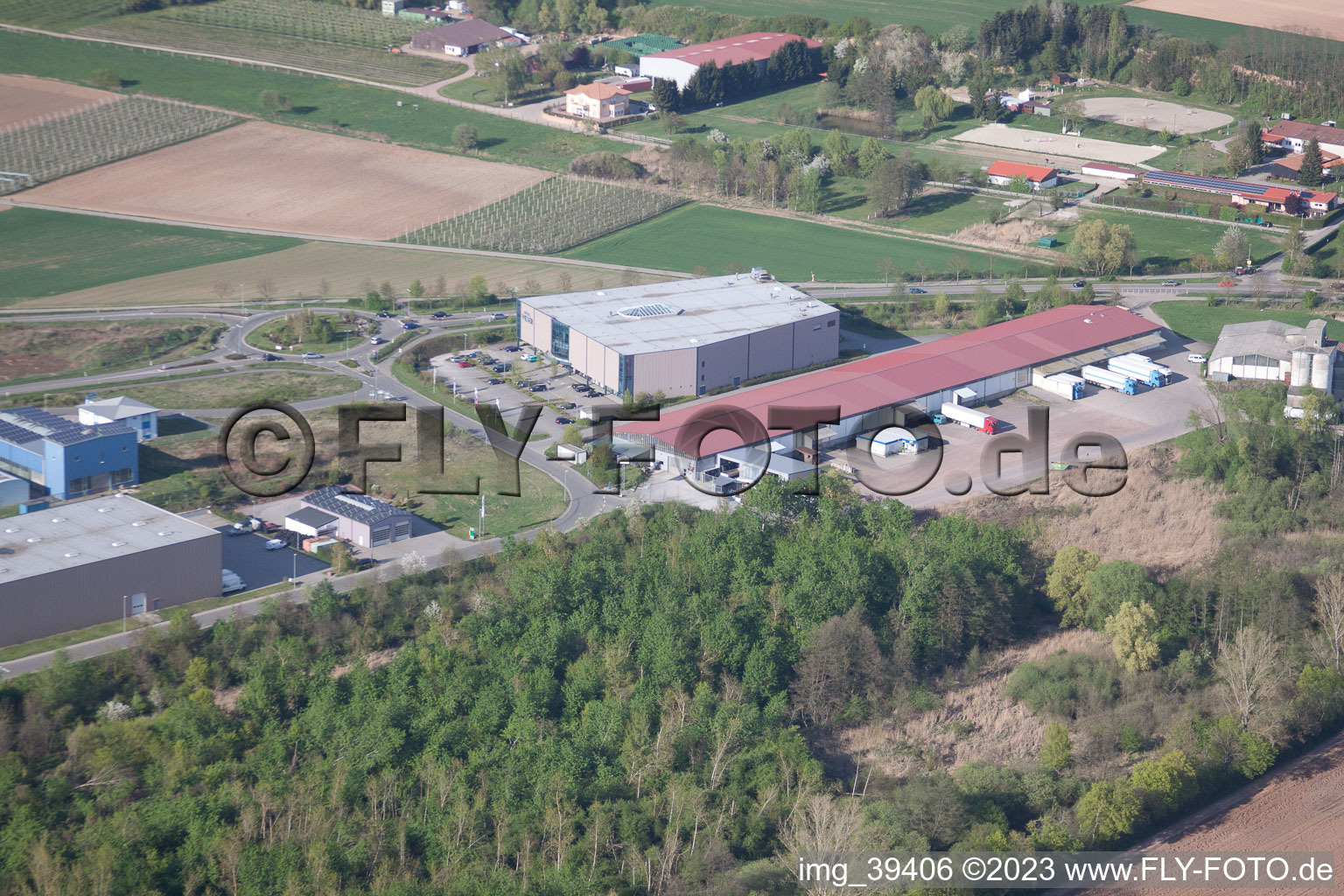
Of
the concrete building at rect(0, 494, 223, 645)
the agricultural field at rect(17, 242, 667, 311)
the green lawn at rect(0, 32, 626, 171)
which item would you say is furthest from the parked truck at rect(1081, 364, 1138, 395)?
the green lawn at rect(0, 32, 626, 171)

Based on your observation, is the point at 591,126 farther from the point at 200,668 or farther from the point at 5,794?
the point at 5,794

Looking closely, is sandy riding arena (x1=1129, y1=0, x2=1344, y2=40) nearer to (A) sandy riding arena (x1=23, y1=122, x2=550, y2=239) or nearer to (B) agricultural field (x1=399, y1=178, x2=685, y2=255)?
(B) agricultural field (x1=399, y1=178, x2=685, y2=255)

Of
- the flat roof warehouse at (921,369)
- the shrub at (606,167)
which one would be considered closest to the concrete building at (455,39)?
the shrub at (606,167)

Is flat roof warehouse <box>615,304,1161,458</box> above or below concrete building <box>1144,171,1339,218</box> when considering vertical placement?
below

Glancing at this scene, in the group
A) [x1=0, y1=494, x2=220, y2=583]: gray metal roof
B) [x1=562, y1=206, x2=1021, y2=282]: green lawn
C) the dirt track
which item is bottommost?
the dirt track

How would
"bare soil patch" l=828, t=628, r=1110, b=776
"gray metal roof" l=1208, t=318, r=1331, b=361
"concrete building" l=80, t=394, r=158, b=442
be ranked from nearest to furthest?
"bare soil patch" l=828, t=628, r=1110, b=776 → "concrete building" l=80, t=394, r=158, b=442 → "gray metal roof" l=1208, t=318, r=1331, b=361

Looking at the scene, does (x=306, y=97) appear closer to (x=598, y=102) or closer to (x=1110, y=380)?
(x=598, y=102)

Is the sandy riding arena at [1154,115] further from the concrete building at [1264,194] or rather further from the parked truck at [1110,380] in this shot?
the parked truck at [1110,380]

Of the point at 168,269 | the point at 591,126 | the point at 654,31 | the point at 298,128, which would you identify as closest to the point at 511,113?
the point at 591,126
